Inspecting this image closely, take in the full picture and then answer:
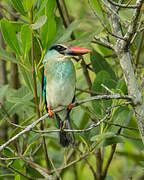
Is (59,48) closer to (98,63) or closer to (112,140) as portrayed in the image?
(98,63)

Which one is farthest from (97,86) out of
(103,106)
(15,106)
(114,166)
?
(114,166)

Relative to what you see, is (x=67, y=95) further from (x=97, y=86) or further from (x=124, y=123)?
(x=124, y=123)

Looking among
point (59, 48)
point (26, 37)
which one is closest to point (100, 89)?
point (59, 48)

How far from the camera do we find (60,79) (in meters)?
3.14

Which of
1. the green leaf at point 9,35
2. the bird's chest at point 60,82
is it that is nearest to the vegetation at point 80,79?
the green leaf at point 9,35

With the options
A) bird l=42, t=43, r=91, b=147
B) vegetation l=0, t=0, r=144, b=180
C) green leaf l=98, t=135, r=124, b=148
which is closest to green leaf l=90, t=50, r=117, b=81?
vegetation l=0, t=0, r=144, b=180

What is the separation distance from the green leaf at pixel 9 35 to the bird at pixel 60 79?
378 millimetres

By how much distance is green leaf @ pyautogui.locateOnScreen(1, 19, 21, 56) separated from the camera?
267 centimetres

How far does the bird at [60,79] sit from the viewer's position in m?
3.11

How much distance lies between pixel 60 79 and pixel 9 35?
Result: 62 centimetres

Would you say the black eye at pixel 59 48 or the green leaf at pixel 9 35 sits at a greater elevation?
the green leaf at pixel 9 35

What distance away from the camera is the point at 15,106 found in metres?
3.37

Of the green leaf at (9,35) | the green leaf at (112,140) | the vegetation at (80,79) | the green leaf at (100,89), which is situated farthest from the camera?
the green leaf at (100,89)

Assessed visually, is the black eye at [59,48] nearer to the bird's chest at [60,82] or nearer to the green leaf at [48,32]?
the bird's chest at [60,82]
